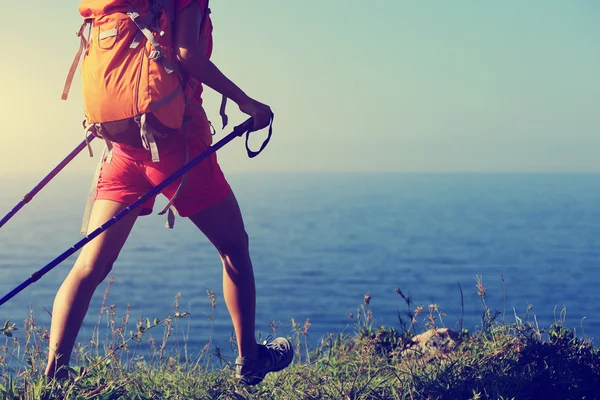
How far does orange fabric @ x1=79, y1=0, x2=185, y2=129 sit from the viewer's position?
4133mm

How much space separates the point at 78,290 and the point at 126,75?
1.11 meters

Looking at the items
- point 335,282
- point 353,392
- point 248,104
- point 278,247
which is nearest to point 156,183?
point 248,104

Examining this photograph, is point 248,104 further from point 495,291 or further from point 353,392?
point 495,291

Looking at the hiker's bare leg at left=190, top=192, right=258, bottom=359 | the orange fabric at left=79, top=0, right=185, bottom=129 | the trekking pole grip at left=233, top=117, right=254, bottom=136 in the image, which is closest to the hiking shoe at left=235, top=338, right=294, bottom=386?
the hiker's bare leg at left=190, top=192, right=258, bottom=359

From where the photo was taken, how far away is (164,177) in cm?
438

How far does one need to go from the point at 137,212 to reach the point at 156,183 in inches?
8.5

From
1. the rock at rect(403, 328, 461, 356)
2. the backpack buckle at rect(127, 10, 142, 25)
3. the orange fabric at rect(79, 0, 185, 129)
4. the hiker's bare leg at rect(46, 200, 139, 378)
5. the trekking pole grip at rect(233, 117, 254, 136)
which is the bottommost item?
the rock at rect(403, 328, 461, 356)

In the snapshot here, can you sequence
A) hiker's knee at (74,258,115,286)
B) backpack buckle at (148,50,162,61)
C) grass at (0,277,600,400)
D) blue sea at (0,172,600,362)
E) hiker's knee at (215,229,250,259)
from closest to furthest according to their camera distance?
1. backpack buckle at (148,50,162,61)
2. hiker's knee at (74,258,115,286)
3. grass at (0,277,600,400)
4. hiker's knee at (215,229,250,259)
5. blue sea at (0,172,600,362)

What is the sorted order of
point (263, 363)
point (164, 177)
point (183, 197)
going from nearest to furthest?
1. point (164, 177)
2. point (183, 197)
3. point (263, 363)

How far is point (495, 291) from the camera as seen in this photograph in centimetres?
5153

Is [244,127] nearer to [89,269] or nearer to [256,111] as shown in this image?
[256,111]

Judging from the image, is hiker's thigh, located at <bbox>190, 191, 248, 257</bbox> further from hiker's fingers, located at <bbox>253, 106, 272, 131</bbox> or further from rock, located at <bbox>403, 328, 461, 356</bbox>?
rock, located at <bbox>403, 328, 461, 356</bbox>

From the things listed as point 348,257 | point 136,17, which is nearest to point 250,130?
point 136,17

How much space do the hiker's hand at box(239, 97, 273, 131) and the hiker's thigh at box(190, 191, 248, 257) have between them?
0.47 m
